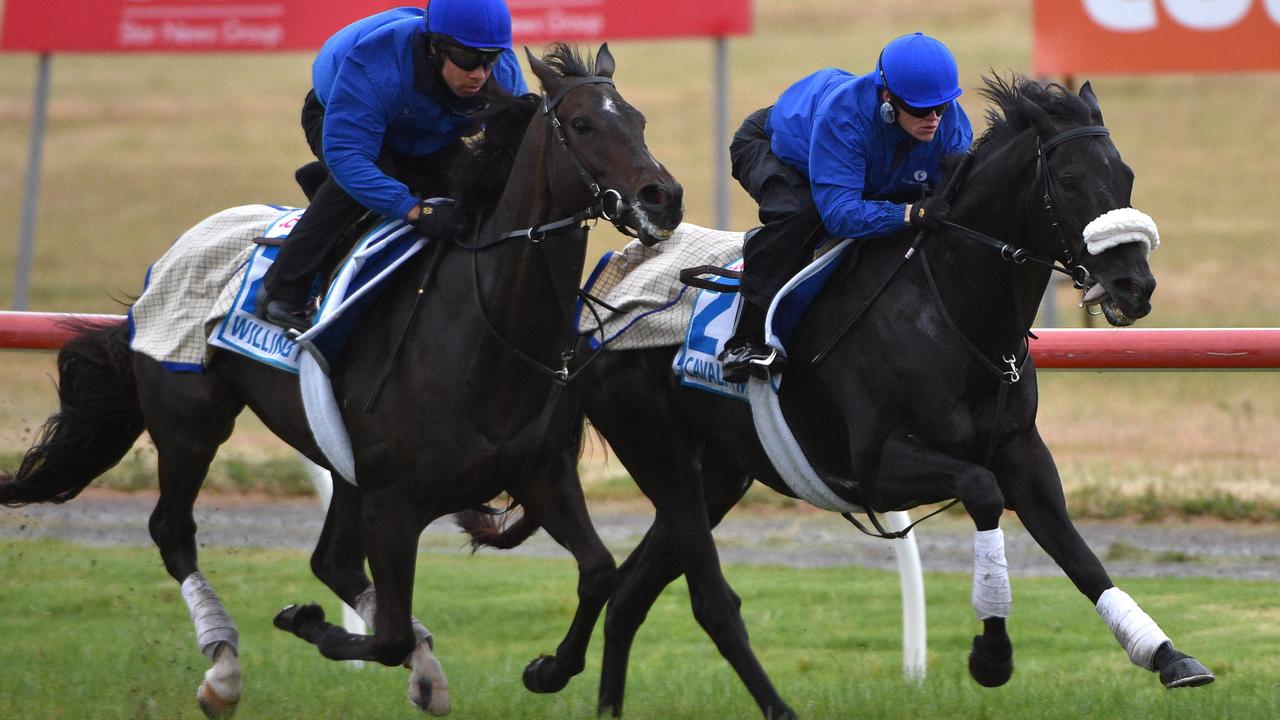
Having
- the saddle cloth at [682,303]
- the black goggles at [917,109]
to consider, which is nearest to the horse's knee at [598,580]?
the saddle cloth at [682,303]

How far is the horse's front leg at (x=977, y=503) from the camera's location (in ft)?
15.0

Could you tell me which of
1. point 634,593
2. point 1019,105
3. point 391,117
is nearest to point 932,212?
point 1019,105

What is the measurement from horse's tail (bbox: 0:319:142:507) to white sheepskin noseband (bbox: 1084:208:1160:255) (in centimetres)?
356

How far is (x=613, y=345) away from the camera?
5.76 meters

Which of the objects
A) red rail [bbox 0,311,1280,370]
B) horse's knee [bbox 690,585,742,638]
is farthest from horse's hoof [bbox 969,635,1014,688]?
red rail [bbox 0,311,1280,370]

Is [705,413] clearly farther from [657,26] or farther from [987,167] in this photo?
[657,26]

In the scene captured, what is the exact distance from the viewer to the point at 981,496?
15.1 feet

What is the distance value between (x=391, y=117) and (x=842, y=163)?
4.52ft

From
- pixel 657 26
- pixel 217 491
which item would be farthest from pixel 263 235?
pixel 657 26

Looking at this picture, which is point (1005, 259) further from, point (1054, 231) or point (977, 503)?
point (977, 503)

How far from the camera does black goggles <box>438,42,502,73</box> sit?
4895mm

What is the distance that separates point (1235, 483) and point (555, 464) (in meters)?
5.49

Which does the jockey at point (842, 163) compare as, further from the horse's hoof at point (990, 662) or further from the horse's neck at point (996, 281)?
the horse's hoof at point (990, 662)

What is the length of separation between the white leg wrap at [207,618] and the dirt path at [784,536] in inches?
81.5
